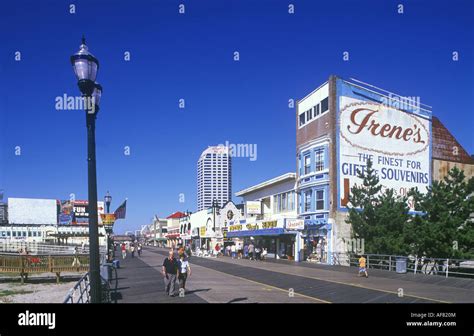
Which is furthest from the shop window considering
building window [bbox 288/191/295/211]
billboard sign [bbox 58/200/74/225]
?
billboard sign [bbox 58/200/74/225]

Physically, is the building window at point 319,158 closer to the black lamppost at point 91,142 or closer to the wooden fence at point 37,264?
the wooden fence at point 37,264

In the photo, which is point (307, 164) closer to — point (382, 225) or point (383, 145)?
point (383, 145)

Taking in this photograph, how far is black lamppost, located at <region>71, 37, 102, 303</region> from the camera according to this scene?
7.88m

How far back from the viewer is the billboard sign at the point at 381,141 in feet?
120

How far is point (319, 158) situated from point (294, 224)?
235 inches

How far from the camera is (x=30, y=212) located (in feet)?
436

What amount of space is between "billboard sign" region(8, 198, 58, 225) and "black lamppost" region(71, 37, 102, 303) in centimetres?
13706

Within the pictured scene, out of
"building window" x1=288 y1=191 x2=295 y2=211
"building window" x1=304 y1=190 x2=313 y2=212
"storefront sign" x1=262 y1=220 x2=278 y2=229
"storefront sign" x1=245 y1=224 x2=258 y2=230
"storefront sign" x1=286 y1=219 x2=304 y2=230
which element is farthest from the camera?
"storefront sign" x1=245 y1=224 x2=258 y2=230

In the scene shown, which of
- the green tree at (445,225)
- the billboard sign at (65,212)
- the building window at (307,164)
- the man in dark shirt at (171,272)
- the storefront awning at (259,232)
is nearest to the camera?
the man in dark shirt at (171,272)

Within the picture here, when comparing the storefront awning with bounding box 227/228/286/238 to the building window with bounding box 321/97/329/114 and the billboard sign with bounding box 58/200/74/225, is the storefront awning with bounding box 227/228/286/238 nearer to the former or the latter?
the building window with bounding box 321/97/329/114

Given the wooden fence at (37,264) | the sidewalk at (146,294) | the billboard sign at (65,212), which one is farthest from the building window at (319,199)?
the billboard sign at (65,212)

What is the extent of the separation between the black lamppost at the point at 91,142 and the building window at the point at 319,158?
30614 millimetres
